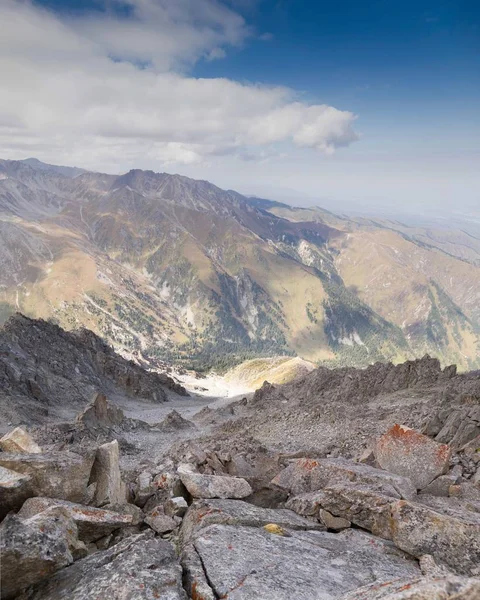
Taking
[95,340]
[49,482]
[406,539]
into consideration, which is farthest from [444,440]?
[95,340]

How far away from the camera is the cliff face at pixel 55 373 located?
62.0 m

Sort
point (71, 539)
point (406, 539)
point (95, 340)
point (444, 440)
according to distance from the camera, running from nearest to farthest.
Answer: point (71, 539), point (406, 539), point (444, 440), point (95, 340)

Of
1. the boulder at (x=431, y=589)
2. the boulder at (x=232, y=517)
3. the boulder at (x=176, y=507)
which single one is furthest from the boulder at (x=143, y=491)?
the boulder at (x=431, y=589)

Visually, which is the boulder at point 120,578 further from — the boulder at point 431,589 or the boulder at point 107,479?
the boulder at point 107,479

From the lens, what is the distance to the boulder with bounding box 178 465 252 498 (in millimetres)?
13766

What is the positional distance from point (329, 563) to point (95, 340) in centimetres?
10511

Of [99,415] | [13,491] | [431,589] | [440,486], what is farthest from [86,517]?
[99,415]

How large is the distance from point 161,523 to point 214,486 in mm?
2706

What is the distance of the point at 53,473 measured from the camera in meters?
11.8

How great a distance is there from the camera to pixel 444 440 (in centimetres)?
2445

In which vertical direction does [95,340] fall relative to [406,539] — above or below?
below

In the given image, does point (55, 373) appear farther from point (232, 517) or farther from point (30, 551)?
point (30, 551)

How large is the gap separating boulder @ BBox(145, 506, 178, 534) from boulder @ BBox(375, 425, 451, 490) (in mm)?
9380

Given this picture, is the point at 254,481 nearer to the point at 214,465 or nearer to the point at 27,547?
the point at 214,465
